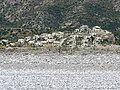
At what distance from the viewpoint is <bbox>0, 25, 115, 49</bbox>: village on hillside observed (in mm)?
132625

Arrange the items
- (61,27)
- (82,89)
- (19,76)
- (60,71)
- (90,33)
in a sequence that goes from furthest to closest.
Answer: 1. (61,27)
2. (90,33)
3. (60,71)
4. (19,76)
5. (82,89)

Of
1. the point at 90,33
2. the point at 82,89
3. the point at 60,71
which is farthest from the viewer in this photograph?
the point at 90,33

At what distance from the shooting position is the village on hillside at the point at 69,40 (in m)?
133

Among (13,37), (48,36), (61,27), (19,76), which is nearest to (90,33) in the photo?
(48,36)

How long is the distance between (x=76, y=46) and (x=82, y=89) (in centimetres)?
7800

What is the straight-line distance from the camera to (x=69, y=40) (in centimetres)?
14238

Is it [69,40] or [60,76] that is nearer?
[60,76]

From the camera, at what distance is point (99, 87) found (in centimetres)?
4934

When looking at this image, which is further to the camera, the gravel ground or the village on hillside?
the village on hillside

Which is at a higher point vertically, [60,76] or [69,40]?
[60,76]

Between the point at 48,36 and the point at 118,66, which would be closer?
the point at 118,66

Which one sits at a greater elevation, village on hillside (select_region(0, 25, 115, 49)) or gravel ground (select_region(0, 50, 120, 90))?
gravel ground (select_region(0, 50, 120, 90))

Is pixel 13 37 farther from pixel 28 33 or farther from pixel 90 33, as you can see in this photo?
pixel 90 33

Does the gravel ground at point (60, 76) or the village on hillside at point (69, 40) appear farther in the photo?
the village on hillside at point (69, 40)
